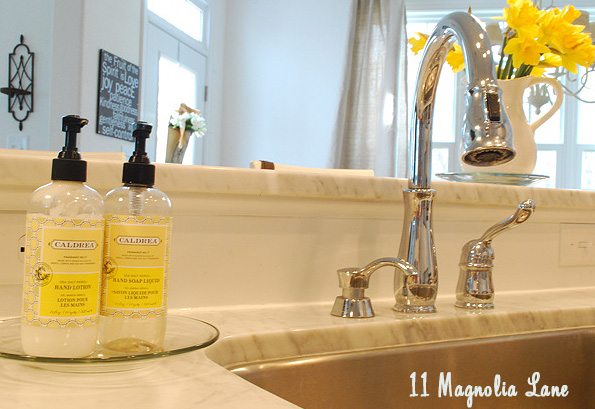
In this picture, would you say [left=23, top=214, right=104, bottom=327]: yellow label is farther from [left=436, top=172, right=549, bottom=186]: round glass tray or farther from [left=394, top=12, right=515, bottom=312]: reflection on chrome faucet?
[left=436, top=172, right=549, bottom=186]: round glass tray

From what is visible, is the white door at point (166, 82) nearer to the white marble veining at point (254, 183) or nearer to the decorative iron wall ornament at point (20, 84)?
the decorative iron wall ornament at point (20, 84)

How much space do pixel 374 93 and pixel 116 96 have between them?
5.55 feet

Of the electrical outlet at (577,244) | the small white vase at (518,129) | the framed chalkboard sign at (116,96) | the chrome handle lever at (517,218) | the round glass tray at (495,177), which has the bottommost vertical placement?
the electrical outlet at (577,244)

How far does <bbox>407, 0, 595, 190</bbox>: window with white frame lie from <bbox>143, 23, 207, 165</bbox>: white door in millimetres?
1447

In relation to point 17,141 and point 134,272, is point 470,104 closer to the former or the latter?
point 134,272

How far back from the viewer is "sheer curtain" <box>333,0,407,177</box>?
4.20 meters

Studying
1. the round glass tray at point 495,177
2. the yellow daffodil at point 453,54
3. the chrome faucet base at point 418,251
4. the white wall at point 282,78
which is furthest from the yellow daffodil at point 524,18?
the white wall at point 282,78

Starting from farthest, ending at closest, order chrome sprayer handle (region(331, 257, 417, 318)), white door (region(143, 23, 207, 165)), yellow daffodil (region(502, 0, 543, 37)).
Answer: white door (region(143, 23, 207, 165)) → yellow daffodil (region(502, 0, 543, 37)) → chrome sprayer handle (region(331, 257, 417, 318))

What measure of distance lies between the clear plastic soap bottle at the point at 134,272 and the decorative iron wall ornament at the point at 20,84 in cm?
287

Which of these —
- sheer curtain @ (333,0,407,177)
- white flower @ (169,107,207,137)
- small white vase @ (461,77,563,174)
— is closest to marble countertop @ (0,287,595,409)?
small white vase @ (461,77,563,174)

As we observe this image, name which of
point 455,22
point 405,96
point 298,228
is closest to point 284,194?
point 298,228

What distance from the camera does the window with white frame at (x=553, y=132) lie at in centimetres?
426

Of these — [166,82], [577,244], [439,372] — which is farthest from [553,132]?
[439,372]

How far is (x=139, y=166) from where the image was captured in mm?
549
